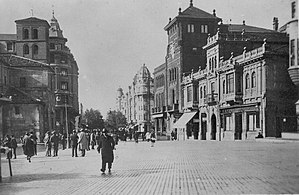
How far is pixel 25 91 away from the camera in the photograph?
50.9 meters

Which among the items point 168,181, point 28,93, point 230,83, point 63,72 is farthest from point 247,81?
point 168,181

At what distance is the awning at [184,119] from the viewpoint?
60.1 meters

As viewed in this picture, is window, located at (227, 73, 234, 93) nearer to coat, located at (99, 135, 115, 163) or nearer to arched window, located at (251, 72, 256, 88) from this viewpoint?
arched window, located at (251, 72, 256, 88)

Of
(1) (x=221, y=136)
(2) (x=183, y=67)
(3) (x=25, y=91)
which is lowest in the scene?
(1) (x=221, y=136)

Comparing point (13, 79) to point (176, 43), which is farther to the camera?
point (176, 43)

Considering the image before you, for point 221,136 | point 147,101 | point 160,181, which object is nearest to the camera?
point 160,181

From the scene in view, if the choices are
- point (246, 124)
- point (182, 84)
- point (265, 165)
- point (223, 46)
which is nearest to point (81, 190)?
point (265, 165)

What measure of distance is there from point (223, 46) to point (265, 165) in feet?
122

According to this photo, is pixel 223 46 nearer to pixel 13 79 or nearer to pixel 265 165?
pixel 13 79

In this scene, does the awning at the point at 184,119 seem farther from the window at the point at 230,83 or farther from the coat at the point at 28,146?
the coat at the point at 28,146

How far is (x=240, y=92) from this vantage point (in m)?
45.7

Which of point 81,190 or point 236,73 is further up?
point 236,73

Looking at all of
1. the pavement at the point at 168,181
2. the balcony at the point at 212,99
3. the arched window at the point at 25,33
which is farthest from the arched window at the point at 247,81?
the pavement at the point at 168,181

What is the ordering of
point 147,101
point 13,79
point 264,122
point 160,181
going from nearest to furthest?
point 160,181, point 264,122, point 13,79, point 147,101
